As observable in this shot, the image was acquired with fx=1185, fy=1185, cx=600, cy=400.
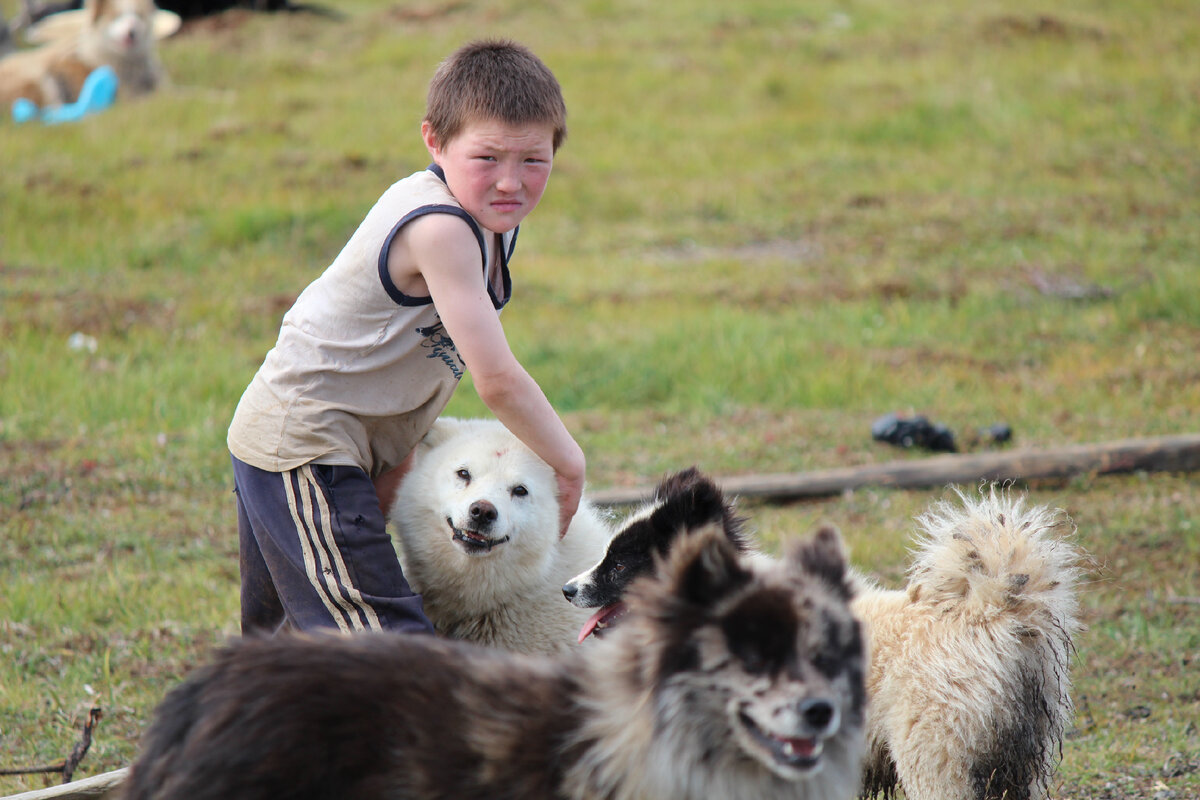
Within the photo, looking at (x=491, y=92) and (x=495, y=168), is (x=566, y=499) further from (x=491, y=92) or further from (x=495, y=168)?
(x=491, y=92)

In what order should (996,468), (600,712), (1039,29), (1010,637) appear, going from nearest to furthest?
(600,712), (1010,637), (996,468), (1039,29)

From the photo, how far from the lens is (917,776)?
10.4 ft

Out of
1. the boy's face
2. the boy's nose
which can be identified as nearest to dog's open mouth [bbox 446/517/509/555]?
the boy's face

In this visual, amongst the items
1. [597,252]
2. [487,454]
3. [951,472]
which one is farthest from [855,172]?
[487,454]

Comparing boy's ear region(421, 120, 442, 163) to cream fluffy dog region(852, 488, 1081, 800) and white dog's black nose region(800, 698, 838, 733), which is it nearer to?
cream fluffy dog region(852, 488, 1081, 800)

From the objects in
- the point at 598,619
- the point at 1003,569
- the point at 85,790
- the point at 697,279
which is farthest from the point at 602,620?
the point at 697,279

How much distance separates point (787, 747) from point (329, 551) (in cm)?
148

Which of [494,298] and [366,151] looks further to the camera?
[366,151]

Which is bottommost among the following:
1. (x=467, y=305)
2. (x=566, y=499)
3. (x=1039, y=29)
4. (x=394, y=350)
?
(x=566, y=499)

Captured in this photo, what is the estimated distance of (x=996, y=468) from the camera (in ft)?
20.4

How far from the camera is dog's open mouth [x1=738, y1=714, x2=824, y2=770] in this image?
2.06 metres

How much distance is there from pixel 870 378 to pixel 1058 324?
1837 millimetres

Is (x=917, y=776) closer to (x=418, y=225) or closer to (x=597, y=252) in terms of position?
(x=418, y=225)

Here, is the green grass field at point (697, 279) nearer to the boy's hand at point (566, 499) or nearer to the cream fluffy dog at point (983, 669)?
the cream fluffy dog at point (983, 669)
